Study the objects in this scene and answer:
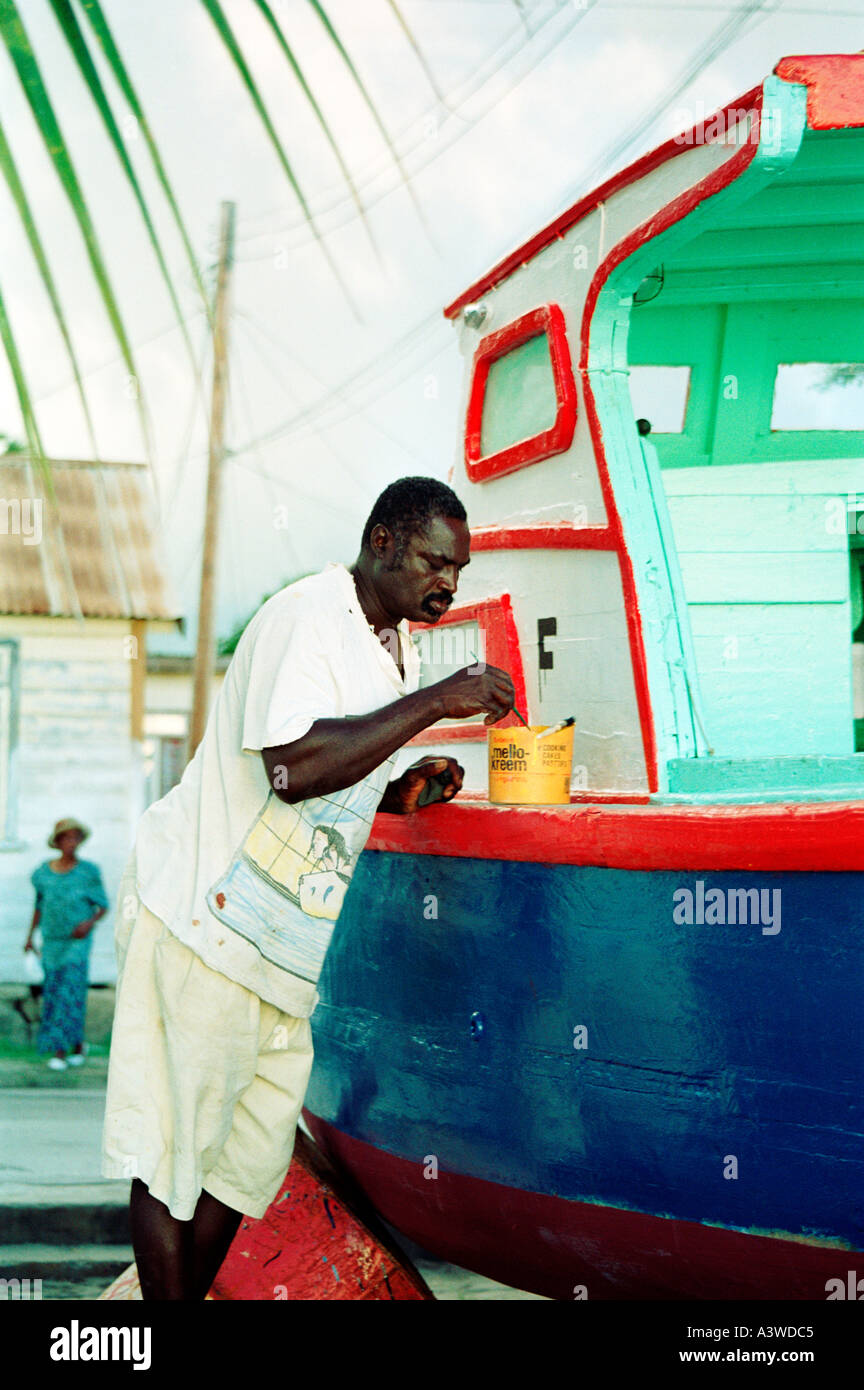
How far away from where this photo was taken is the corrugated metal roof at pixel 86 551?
442 inches

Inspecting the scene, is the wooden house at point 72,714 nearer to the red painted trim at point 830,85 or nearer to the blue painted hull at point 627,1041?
the blue painted hull at point 627,1041

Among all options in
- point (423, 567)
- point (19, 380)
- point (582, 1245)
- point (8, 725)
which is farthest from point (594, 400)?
point (8, 725)

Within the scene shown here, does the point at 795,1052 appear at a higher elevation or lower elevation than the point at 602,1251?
higher

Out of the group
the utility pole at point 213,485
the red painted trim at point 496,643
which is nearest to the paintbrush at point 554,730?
the red painted trim at point 496,643

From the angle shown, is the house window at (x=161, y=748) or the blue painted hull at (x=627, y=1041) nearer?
the blue painted hull at (x=627, y=1041)

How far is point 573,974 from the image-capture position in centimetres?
273

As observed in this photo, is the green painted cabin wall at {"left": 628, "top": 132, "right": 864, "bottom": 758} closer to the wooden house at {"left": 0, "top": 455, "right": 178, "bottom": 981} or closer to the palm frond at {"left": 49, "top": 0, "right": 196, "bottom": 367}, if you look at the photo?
the palm frond at {"left": 49, "top": 0, "right": 196, "bottom": 367}

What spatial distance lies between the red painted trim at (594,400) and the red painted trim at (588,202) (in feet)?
0.35

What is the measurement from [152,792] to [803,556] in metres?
20.5

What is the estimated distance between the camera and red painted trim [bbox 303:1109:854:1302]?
2.46 metres

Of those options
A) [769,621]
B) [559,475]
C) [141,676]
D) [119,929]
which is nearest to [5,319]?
[119,929]

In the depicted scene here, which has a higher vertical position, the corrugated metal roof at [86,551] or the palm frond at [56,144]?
the corrugated metal roof at [86,551]
